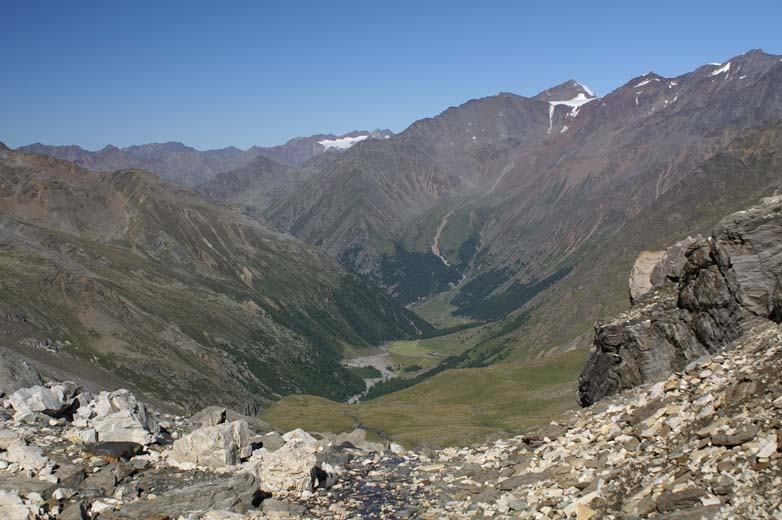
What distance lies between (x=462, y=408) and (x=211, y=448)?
118 m

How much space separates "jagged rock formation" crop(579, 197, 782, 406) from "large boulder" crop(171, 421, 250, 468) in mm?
24428

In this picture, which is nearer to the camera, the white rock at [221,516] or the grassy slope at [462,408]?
the white rock at [221,516]

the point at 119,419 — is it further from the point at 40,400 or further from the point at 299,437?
the point at 299,437

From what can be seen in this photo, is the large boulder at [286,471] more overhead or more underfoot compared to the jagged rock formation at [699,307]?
more underfoot

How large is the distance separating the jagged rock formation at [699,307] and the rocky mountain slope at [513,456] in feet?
0.35

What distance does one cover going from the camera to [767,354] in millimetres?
26875

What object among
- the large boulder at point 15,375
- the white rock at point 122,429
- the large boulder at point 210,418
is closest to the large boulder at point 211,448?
the white rock at point 122,429

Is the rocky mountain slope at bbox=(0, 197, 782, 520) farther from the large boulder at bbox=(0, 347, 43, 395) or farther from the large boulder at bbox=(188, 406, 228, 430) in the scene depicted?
the large boulder at bbox=(0, 347, 43, 395)

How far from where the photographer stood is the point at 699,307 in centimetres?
3966

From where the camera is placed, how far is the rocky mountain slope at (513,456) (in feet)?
72.9

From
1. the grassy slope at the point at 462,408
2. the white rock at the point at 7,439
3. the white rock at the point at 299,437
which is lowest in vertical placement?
the grassy slope at the point at 462,408

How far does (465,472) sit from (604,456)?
8.31m

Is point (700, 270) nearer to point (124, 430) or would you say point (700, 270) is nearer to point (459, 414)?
point (124, 430)

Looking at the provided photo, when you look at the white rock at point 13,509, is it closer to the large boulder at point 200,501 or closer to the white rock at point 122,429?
the large boulder at point 200,501
